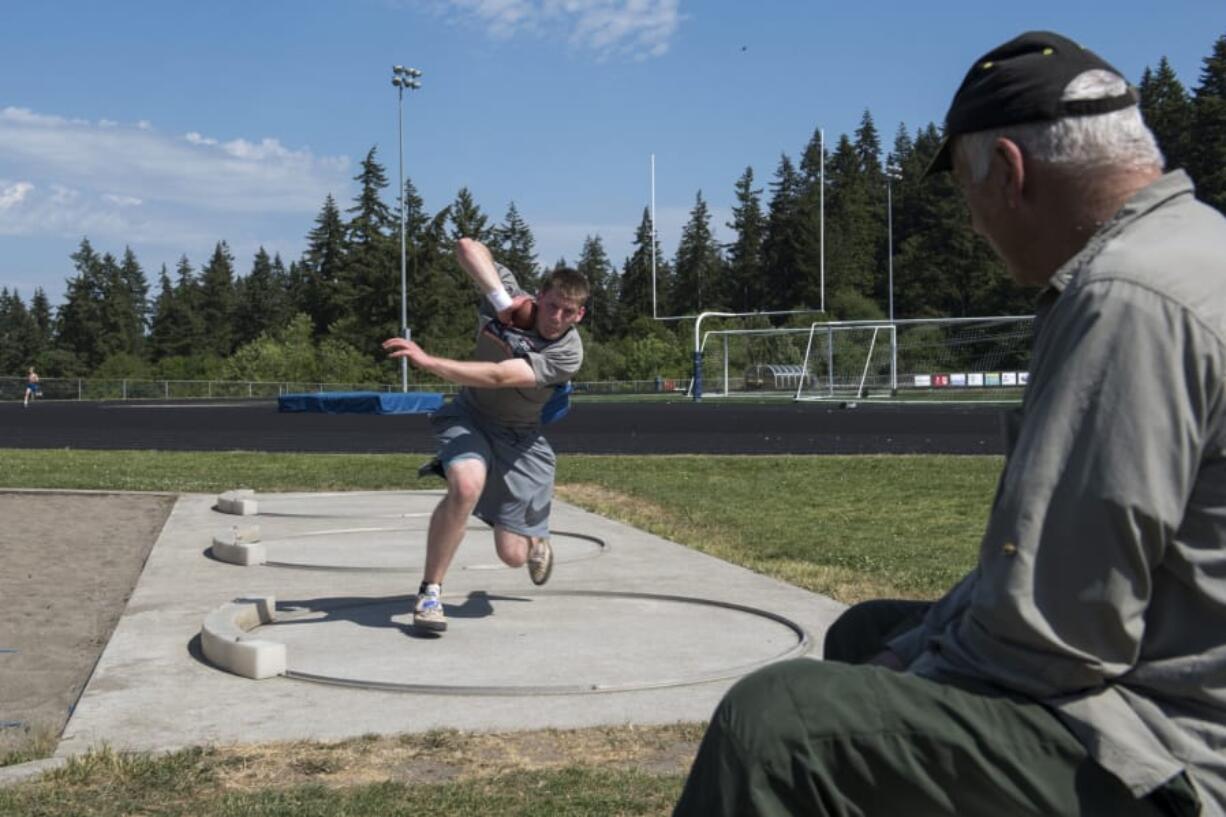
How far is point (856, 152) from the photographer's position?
141 m

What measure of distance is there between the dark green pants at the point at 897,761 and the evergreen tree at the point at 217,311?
4971 inches

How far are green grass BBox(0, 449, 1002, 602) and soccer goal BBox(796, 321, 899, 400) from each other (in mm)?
29182

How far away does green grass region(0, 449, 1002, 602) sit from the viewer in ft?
30.0

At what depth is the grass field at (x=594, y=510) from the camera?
13.2ft

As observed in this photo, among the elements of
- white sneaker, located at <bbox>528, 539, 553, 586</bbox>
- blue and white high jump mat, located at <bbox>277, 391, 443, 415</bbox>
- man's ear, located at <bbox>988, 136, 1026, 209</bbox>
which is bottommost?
blue and white high jump mat, located at <bbox>277, 391, 443, 415</bbox>

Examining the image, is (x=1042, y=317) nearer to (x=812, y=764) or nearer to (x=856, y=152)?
(x=812, y=764)

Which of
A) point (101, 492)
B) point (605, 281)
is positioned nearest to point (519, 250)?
point (605, 281)

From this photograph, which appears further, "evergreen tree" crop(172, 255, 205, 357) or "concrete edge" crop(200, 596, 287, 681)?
"evergreen tree" crop(172, 255, 205, 357)

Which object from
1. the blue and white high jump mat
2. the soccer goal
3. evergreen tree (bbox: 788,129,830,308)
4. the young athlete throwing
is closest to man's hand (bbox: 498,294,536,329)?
the young athlete throwing

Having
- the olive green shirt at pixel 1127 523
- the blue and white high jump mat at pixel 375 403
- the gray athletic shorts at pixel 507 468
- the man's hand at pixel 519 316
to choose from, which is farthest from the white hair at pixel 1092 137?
the blue and white high jump mat at pixel 375 403

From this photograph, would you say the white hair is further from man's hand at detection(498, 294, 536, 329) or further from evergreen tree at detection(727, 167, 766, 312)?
evergreen tree at detection(727, 167, 766, 312)

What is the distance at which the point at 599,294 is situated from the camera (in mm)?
135625

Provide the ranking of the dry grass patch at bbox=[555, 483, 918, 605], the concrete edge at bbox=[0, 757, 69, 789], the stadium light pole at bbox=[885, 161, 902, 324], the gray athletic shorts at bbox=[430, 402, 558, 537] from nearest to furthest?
the concrete edge at bbox=[0, 757, 69, 789] < the gray athletic shorts at bbox=[430, 402, 558, 537] < the dry grass patch at bbox=[555, 483, 918, 605] < the stadium light pole at bbox=[885, 161, 902, 324]

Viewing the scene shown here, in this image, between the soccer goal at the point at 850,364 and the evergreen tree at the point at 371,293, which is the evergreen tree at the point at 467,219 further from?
the soccer goal at the point at 850,364
